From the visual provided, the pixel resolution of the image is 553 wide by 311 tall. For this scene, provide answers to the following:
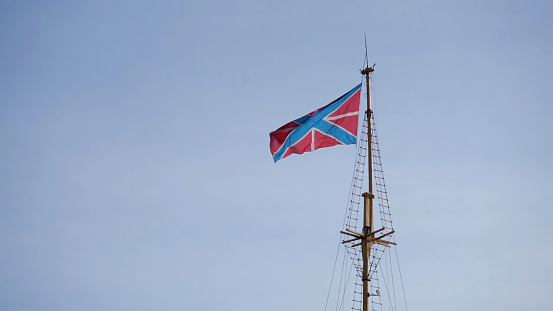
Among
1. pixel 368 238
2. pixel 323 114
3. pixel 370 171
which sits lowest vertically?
pixel 368 238

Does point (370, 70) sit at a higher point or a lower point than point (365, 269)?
higher

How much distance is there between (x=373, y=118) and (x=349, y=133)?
332 centimetres

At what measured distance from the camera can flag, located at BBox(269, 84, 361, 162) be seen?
220 feet

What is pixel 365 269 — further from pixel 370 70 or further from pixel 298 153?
pixel 370 70

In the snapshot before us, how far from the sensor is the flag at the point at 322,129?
220 feet

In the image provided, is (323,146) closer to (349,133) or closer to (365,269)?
(349,133)

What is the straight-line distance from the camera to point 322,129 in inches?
2680

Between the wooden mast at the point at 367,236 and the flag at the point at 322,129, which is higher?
the flag at the point at 322,129

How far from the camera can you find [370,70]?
68938mm

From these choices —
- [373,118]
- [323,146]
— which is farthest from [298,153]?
[373,118]

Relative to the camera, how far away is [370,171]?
220 ft

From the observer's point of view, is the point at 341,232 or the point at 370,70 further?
the point at 370,70

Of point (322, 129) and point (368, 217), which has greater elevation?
point (322, 129)

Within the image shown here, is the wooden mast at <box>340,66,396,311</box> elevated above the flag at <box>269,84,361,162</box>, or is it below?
below
